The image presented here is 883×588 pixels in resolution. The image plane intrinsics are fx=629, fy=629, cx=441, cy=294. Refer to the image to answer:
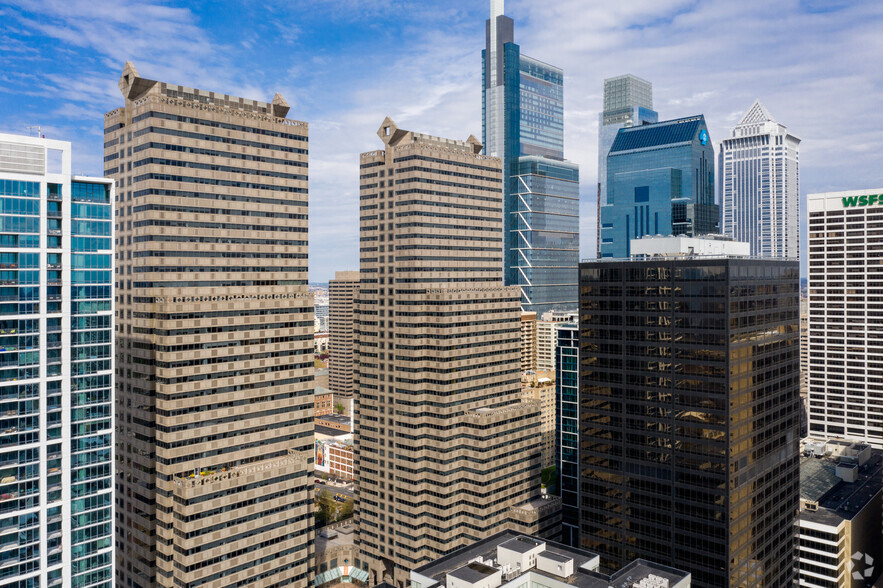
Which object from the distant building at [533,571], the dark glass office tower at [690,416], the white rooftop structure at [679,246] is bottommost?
the distant building at [533,571]

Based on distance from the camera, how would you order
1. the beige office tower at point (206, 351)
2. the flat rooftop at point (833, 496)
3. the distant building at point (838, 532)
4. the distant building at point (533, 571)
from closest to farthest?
the distant building at point (533, 571)
the beige office tower at point (206, 351)
the distant building at point (838, 532)
the flat rooftop at point (833, 496)

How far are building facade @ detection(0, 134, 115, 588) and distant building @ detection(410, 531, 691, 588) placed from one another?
58826 millimetres

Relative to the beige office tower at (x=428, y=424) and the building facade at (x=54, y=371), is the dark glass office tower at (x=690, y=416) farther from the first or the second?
the building facade at (x=54, y=371)

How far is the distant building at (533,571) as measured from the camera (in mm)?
104938

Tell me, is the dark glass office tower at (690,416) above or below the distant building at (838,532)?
above

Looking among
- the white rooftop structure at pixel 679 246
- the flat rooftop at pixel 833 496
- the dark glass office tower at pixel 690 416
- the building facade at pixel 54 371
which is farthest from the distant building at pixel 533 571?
the flat rooftop at pixel 833 496

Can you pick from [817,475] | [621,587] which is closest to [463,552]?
[621,587]

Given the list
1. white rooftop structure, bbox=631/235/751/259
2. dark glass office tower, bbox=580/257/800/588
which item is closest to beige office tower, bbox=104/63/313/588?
dark glass office tower, bbox=580/257/800/588

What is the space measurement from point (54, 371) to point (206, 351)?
103 ft

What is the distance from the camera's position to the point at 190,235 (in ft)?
447

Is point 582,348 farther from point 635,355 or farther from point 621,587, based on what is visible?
point 621,587

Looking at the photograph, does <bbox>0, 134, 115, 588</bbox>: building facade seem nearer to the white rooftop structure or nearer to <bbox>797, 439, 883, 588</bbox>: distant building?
the white rooftop structure

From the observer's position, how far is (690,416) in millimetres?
123750

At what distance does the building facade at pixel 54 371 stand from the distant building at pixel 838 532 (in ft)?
513
